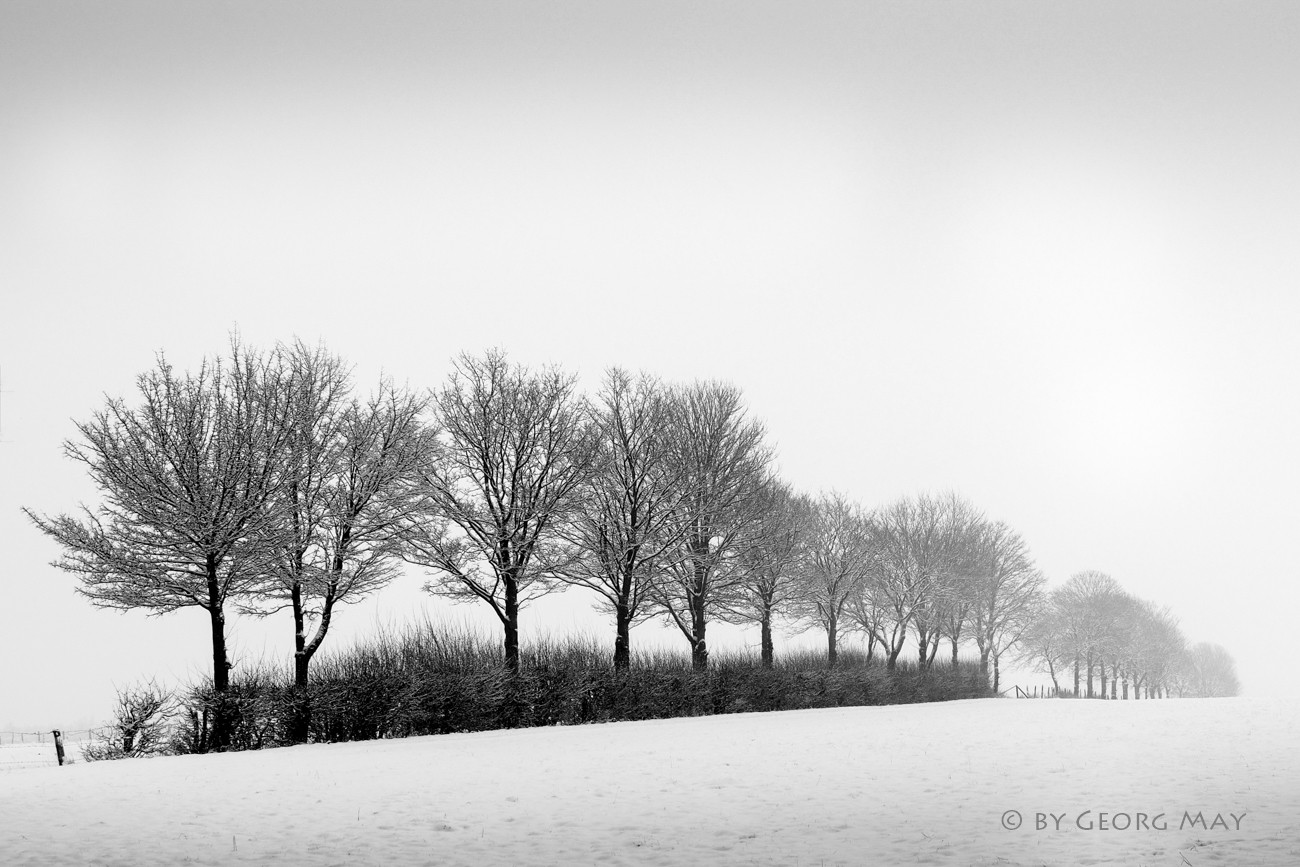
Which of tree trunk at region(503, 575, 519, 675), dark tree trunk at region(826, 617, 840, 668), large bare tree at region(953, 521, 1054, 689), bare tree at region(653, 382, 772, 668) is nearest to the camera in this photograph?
tree trunk at region(503, 575, 519, 675)

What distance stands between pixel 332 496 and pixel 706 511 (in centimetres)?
1453

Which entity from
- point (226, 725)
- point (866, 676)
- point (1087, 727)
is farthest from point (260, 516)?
point (866, 676)

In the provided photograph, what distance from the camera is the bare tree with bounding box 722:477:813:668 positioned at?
37562 mm

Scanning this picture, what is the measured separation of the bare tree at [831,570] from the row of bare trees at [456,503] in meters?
0.14

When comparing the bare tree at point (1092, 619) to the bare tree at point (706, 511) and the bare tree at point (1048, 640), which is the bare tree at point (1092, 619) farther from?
the bare tree at point (706, 511)

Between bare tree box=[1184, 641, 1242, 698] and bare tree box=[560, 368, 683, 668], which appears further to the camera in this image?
bare tree box=[1184, 641, 1242, 698]

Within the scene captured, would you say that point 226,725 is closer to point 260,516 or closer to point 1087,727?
point 260,516

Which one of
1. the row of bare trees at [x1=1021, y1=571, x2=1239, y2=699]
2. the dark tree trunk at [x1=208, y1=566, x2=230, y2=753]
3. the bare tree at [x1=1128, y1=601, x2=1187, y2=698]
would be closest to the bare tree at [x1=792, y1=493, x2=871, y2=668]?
the dark tree trunk at [x1=208, y1=566, x2=230, y2=753]

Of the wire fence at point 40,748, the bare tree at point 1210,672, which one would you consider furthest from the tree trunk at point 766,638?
the bare tree at point 1210,672

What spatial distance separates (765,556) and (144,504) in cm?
2450

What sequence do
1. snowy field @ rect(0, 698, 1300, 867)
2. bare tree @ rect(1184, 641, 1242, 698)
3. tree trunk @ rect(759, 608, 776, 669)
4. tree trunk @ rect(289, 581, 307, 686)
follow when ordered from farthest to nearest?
bare tree @ rect(1184, 641, 1242, 698)
tree trunk @ rect(759, 608, 776, 669)
tree trunk @ rect(289, 581, 307, 686)
snowy field @ rect(0, 698, 1300, 867)

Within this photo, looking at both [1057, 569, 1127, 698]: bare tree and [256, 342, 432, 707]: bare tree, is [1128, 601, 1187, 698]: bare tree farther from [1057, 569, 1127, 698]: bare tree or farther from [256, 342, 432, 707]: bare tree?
[256, 342, 432, 707]: bare tree

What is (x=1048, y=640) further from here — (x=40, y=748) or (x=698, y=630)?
(x=40, y=748)

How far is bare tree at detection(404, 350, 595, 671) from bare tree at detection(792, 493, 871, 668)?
17.0 meters
